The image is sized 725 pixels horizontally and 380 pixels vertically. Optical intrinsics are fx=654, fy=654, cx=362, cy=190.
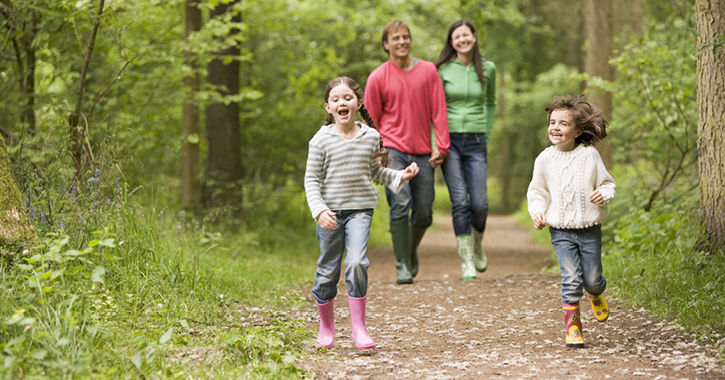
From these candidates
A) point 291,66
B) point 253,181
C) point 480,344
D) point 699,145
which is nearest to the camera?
point 480,344

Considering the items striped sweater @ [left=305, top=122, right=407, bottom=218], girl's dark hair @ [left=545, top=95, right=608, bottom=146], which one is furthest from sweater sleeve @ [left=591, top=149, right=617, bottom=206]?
striped sweater @ [left=305, top=122, right=407, bottom=218]

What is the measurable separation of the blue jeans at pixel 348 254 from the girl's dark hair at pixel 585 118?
4.62ft

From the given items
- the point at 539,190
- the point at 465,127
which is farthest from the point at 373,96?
the point at 539,190

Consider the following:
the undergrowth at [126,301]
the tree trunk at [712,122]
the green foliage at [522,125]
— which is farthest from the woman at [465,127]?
the green foliage at [522,125]

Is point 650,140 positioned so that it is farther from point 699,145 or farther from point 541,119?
point 541,119

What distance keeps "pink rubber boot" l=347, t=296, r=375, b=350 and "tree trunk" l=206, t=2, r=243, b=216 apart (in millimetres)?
5552

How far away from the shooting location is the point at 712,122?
5000 millimetres

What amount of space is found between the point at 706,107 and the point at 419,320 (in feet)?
9.06

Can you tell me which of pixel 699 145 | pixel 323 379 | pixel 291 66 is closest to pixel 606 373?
A: pixel 323 379

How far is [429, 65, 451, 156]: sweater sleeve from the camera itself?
6012 mm

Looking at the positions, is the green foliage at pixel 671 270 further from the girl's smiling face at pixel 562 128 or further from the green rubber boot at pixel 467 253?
the girl's smiling face at pixel 562 128

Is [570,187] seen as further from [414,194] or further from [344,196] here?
[414,194]

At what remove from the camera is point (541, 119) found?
26.8 metres

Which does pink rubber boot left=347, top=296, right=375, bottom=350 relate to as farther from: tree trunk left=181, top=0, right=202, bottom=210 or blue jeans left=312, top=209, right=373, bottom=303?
tree trunk left=181, top=0, right=202, bottom=210
